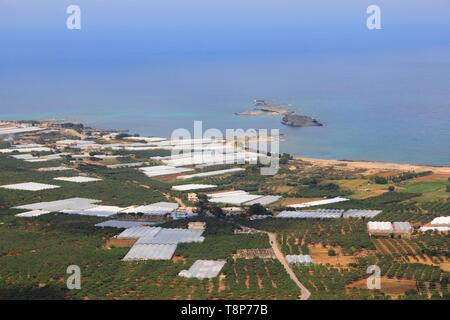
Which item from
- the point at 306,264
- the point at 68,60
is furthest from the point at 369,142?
the point at 68,60

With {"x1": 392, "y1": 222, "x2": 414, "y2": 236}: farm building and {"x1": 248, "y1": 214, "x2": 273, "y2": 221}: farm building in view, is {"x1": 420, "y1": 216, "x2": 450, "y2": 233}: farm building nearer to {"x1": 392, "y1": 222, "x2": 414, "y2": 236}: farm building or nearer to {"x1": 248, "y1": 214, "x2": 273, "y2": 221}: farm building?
{"x1": 392, "y1": 222, "x2": 414, "y2": 236}: farm building

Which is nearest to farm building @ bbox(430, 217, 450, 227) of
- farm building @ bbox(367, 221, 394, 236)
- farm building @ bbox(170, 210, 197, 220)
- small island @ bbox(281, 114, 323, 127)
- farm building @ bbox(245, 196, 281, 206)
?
farm building @ bbox(367, 221, 394, 236)

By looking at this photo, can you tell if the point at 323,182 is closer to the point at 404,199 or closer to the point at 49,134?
the point at 404,199

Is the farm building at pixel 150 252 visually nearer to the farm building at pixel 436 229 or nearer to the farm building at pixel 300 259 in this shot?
the farm building at pixel 300 259

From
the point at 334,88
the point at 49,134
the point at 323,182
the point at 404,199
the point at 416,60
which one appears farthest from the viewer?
the point at 416,60

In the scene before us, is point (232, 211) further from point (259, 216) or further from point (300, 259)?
point (300, 259)

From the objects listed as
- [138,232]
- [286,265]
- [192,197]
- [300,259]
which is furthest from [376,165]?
[286,265]
